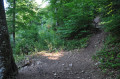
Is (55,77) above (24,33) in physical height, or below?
below

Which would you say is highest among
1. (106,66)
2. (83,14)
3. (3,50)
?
(83,14)

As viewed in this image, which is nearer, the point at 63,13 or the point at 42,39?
the point at 63,13

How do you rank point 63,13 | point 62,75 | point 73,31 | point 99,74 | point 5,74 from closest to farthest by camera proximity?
point 5,74, point 99,74, point 62,75, point 73,31, point 63,13

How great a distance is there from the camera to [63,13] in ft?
32.0

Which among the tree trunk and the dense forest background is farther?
the dense forest background

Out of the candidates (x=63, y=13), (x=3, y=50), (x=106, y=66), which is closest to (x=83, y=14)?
(x=63, y=13)

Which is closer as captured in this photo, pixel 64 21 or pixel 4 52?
pixel 4 52

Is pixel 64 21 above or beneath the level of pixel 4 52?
above

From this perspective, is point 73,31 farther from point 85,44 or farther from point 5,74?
point 5,74

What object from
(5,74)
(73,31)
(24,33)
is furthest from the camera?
(24,33)

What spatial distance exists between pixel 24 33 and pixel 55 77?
8517mm

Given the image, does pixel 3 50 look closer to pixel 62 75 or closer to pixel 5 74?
pixel 5 74

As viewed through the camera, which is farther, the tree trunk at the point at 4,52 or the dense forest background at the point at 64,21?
the dense forest background at the point at 64,21

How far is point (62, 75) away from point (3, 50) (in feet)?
8.39
